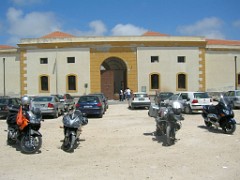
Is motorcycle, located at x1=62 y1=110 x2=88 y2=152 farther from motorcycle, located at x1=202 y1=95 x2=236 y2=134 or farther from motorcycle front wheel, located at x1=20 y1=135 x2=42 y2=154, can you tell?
motorcycle, located at x1=202 y1=95 x2=236 y2=134

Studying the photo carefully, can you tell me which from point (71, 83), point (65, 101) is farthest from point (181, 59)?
point (65, 101)

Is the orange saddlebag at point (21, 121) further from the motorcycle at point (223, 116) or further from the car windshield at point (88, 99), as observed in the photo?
the car windshield at point (88, 99)

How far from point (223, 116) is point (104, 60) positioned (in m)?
22.4

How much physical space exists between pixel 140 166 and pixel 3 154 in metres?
3.81

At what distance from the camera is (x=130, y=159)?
7262 millimetres

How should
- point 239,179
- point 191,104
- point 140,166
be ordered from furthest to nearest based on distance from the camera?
point 191,104 → point 140,166 → point 239,179

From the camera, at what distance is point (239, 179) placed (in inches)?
221

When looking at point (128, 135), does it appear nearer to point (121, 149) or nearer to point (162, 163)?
point (121, 149)

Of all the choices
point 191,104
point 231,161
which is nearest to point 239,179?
point 231,161

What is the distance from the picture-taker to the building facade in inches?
1257

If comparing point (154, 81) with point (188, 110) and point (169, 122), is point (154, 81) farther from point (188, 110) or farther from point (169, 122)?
point (169, 122)

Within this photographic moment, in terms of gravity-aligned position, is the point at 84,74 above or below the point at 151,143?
above

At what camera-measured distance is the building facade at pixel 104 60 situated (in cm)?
3192

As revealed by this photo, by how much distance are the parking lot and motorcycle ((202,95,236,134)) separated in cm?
41
